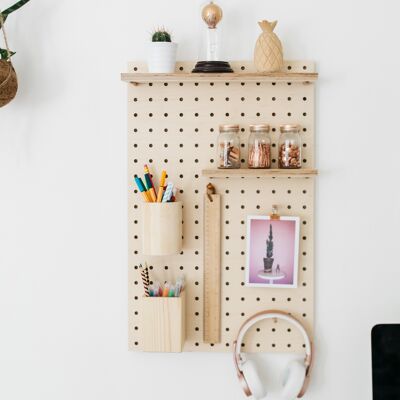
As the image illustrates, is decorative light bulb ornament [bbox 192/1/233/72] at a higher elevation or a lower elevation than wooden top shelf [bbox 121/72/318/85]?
higher

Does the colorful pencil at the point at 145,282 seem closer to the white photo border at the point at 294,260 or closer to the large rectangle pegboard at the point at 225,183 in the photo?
the large rectangle pegboard at the point at 225,183

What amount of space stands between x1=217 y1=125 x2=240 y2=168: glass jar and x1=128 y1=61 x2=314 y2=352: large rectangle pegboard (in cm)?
6

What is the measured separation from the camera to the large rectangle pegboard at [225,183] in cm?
149

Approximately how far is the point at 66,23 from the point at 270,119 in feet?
1.93

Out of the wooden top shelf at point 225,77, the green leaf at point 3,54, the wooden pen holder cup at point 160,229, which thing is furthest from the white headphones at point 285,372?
the green leaf at point 3,54

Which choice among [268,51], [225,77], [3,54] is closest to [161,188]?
[225,77]

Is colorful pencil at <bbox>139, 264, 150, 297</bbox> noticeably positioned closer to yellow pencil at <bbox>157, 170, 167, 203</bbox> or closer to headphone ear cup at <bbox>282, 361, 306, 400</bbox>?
yellow pencil at <bbox>157, 170, 167, 203</bbox>

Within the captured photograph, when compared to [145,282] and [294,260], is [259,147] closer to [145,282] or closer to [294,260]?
[294,260]

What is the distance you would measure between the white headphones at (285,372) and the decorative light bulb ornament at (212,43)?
62 centimetres

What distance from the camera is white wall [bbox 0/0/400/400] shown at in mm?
1489

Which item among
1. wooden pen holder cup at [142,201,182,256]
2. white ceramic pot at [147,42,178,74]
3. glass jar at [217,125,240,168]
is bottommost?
wooden pen holder cup at [142,201,182,256]

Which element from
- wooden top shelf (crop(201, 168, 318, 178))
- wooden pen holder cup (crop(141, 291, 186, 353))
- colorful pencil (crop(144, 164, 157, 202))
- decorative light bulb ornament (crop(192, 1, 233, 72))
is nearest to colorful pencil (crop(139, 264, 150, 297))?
wooden pen holder cup (crop(141, 291, 186, 353))

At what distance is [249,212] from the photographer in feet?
4.90

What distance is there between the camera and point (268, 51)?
54.1 inches
